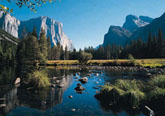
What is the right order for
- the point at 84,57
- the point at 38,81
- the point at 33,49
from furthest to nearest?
1. the point at 84,57
2. the point at 33,49
3. the point at 38,81

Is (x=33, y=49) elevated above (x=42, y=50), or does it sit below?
below

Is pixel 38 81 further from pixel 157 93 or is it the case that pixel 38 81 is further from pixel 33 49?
pixel 33 49

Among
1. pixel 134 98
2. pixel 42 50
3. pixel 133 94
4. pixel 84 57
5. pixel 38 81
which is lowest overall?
pixel 134 98

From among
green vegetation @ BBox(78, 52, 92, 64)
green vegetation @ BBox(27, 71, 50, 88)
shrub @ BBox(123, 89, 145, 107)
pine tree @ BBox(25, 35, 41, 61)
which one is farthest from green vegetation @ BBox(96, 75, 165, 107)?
green vegetation @ BBox(78, 52, 92, 64)

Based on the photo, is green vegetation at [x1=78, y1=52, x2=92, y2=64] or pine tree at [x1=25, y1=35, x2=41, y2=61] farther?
green vegetation at [x1=78, y1=52, x2=92, y2=64]

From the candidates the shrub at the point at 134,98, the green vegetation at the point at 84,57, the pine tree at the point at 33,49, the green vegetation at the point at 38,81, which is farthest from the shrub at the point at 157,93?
the green vegetation at the point at 84,57

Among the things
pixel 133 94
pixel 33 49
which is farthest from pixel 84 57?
pixel 133 94

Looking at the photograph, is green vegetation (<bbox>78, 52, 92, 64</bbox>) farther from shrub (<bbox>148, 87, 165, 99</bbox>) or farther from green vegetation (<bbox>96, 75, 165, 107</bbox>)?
shrub (<bbox>148, 87, 165, 99</bbox>)

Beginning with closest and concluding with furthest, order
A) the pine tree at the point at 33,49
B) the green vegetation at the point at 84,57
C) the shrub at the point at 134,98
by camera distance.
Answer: the shrub at the point at 134,98
the pine tree at the point at 33,49
the green vegetation at the point at 84,57

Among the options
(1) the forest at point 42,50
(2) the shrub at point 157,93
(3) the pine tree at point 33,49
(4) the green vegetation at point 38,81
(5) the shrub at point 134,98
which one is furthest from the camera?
(1) the forest at point 42,50

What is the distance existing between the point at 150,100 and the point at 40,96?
10647mm

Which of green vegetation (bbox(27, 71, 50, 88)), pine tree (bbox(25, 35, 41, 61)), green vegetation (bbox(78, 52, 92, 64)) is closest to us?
green vegetation (bbox(27, 71, 50, 88))

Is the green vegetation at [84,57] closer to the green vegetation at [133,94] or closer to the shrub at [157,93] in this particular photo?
the green vegetation at [133,94]

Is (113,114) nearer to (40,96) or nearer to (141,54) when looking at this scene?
(40,96)
